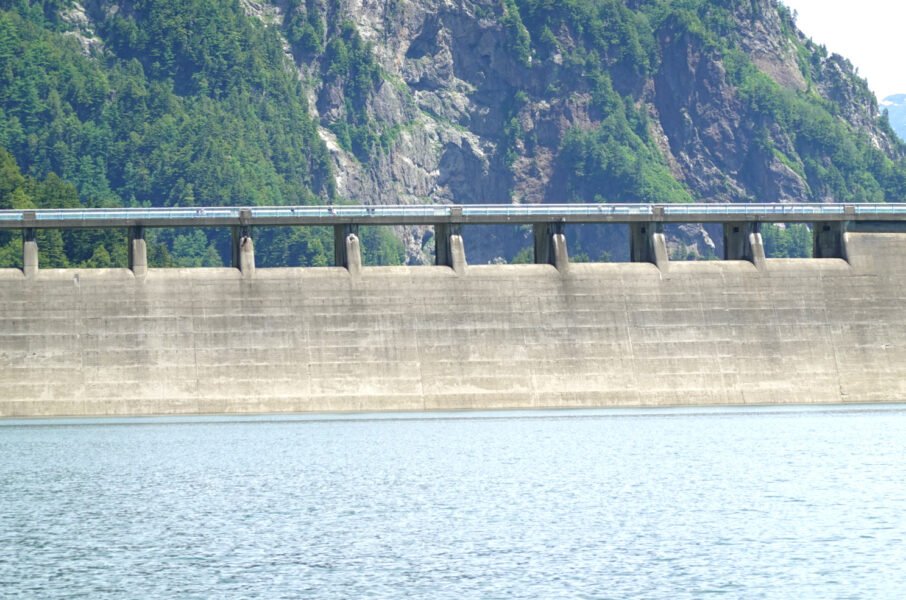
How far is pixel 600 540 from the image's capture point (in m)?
46.1

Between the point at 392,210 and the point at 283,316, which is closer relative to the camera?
the point at 283,316

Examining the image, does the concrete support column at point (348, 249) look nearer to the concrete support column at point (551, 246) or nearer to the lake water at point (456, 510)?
the concrete support column at point (551, 246)

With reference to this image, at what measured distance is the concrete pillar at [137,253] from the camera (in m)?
91.9

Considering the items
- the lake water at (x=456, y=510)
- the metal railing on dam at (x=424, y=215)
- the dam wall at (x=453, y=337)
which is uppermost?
the metal railing on dam at (x=424, y=215)

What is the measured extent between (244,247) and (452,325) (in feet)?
44.7

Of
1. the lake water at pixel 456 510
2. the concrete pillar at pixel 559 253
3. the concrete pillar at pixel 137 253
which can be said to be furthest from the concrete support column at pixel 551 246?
the concrete pillar at pixel 137 253

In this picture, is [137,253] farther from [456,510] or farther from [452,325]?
[456,510]

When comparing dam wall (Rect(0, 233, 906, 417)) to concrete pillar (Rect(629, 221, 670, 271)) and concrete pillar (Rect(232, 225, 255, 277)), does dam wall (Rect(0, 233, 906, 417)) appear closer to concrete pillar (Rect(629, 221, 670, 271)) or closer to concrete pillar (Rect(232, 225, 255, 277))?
concrete pillar (Rect(232, 225, 255, 277))

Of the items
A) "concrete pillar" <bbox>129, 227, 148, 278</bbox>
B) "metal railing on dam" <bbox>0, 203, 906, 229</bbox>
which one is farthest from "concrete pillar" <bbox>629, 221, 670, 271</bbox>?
"concrete pillar" <bbox>129, 227, 148, 278</bbox>

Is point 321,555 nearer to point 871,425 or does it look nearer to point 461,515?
point 461,515

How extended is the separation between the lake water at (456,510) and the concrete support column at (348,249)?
14.8 metres

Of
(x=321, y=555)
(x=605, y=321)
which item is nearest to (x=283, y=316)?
(x=605, y=321)

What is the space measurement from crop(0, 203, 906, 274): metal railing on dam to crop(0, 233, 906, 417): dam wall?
5.09 ft

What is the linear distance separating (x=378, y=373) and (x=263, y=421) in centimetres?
846
